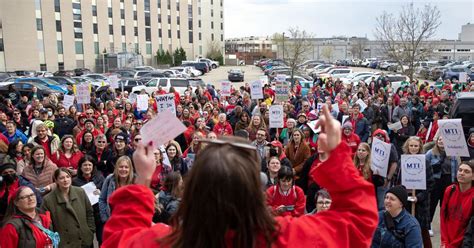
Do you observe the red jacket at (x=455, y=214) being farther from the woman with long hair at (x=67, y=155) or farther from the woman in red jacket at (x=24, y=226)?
the woman with long hair at (x=67, y=155)

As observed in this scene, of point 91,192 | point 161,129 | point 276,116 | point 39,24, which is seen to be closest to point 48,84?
point 276,116

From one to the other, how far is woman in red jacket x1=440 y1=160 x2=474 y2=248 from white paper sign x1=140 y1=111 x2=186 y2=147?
417cm

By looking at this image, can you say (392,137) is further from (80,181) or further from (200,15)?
(200,15)

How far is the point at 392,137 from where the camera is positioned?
1108 cm

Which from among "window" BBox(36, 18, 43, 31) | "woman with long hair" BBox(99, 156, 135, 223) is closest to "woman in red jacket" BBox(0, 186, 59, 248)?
"woman with long hair" BBox(99, 156, 135, 223)

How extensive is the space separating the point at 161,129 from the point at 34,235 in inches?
134

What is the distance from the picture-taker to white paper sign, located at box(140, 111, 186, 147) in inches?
79.6

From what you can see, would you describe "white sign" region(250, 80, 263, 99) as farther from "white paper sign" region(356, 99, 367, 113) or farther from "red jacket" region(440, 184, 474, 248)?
"red jacket" region(440, 184, 474, 248)

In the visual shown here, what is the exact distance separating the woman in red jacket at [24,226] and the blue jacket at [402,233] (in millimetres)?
3486

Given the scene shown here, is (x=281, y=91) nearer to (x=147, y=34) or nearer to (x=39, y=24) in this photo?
(x=39, y=24)

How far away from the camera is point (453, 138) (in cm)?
658

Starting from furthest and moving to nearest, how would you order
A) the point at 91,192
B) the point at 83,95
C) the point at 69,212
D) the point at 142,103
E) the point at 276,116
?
the point at 142,103 < the point at 83,95 < the point at 276,116 < the point at 91,192 < the point at 69,212

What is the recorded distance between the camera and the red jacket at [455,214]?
5.08 meters

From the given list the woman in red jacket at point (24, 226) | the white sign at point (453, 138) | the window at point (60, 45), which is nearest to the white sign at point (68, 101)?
the woman in red jacket at point (24, 226)
